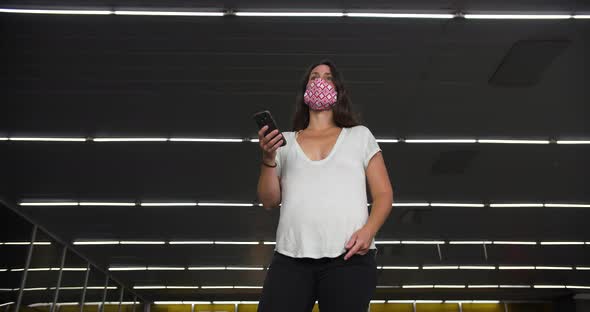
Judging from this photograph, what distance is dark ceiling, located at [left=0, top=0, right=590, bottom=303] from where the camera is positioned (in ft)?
17.0

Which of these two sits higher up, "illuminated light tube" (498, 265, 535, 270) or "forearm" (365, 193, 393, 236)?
"illuminated light tube" (498, 265, 535, 270)

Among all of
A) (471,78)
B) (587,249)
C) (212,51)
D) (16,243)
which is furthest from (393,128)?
(587,249)

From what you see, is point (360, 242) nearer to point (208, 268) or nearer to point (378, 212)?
point (378, 212)

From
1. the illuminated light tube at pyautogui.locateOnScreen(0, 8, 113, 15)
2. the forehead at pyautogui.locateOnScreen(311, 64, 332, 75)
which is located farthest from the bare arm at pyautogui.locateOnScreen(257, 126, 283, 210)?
the illuminated light tube at pyautogui.locateOnScreen(0, 8, 113, 15)

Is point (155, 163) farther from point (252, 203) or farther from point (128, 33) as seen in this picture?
point (128, 33)

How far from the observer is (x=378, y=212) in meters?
1.48

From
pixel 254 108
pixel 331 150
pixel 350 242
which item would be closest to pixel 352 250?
pixel 350 242

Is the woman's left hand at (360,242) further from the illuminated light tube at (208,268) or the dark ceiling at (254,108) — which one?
the illuminated light tube at (208,268)

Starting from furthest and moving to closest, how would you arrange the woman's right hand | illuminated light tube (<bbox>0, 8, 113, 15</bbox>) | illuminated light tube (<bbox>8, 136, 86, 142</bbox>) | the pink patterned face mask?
illuminated light tube (<bbox>8, 136, 86, 142</bbox>) < illuminated light tube (<bbox>0, 8, 113, 15</bbox>) < the pink patterned face mask < the woman's right hand

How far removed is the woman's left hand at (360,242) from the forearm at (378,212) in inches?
0.8

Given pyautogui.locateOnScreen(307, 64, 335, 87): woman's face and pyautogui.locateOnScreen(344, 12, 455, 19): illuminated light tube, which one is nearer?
pyautogui.locateOnScreen(307, 64, 335, 87): woman's face

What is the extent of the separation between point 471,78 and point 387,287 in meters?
11.6

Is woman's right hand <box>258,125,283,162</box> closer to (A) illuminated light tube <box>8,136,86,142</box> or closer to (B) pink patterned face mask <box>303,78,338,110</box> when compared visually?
(B) pink patterned face mask <box>303,78,338,110</box>

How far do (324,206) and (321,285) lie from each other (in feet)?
0.67
